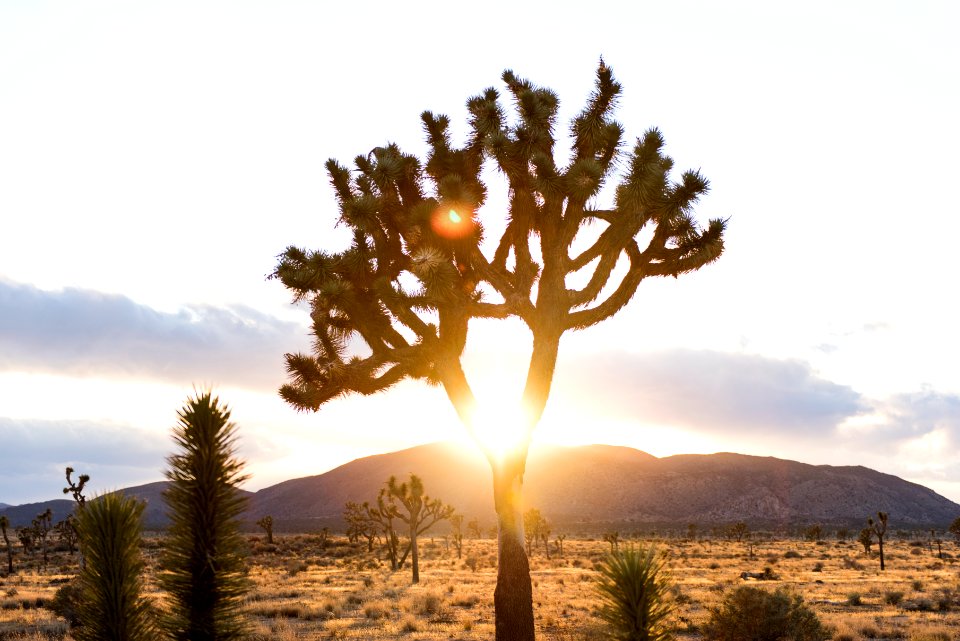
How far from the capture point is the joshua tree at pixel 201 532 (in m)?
3.63

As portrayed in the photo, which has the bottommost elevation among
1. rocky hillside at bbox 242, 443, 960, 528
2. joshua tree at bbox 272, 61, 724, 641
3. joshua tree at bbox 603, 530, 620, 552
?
rocky hillside at bbox 242, 443, 960, 528

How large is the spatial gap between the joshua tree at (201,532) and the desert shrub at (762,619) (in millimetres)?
12581

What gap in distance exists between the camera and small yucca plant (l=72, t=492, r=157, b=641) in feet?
11.6

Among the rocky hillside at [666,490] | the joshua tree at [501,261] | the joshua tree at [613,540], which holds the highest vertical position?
the joshua tree at [501,261]

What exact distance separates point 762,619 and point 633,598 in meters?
11.8

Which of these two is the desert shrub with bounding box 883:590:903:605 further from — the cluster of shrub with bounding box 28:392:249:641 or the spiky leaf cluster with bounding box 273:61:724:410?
the cluster of shrub with bounding box 28:392:249:641

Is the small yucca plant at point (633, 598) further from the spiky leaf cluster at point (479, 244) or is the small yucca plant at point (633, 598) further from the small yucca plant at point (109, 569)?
the spiky leaf cluster at point (479, 244)


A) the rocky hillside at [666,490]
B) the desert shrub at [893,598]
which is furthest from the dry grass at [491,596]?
the rocky hillside at [666,490]

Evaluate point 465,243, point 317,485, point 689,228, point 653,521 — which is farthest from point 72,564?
point 317,485

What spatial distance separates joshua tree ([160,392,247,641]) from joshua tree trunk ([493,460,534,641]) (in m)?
8.86

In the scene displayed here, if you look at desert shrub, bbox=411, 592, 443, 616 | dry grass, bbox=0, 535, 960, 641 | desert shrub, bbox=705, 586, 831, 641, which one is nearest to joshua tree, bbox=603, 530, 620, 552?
dry grass, bbox=0, 535, 960, 641

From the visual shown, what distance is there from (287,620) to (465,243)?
12.2 m

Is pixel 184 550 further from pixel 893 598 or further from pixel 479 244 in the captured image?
pixel 893 598

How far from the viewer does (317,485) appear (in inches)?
6019
